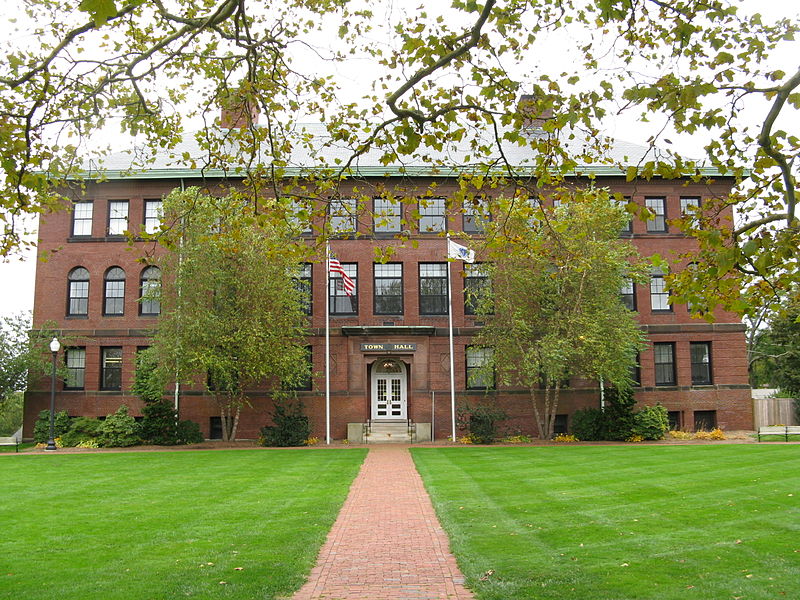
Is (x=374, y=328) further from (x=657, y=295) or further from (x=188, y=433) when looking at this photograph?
(x=657, y=295)

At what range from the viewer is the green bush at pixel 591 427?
32.1 meters

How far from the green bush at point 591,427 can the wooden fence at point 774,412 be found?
9.60 metres

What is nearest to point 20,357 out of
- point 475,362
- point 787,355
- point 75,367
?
point 75,367

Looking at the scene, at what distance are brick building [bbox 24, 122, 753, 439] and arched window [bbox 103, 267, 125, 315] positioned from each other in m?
0.06

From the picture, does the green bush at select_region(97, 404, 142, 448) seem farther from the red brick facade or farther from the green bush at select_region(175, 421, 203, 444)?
the red brick facade

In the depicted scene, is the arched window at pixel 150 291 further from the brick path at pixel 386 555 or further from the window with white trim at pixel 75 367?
the brick path at pixel 386 555

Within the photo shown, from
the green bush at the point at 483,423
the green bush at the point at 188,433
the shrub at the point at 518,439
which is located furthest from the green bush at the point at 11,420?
the shrub at the point at 518,439

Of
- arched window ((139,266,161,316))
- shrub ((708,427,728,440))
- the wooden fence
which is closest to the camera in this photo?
arched window ((139,266,161,316))

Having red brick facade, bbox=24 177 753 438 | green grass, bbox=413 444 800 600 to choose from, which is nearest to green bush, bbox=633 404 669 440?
red brick facade, bbox=24 177 753 438

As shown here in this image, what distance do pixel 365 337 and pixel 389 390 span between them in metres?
3.30

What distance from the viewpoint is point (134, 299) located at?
34750 millimetres

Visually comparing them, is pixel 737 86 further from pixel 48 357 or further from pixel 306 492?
pixel 48 357

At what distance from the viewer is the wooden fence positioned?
120 feet

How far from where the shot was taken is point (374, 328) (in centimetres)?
3391
